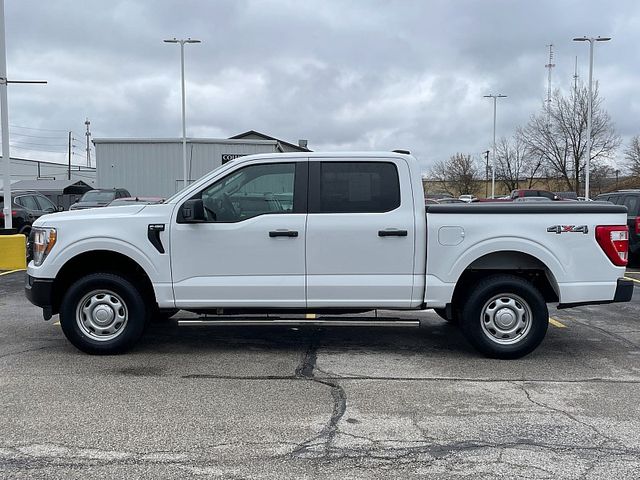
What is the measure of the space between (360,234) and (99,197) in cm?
1567

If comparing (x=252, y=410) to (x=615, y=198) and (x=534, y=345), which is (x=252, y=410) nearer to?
(x=534, y=345)

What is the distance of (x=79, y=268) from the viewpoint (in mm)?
6113

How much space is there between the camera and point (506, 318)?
5.92 metres

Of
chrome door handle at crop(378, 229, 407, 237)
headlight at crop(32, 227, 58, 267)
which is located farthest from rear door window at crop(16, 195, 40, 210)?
chrome door handle at crop(378, 229, 407, 237)

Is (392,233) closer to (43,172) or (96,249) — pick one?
(96,249)

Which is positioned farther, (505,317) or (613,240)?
(505,317)

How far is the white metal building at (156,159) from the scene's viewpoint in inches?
1299

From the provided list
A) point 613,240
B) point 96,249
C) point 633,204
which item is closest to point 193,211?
point 96,249

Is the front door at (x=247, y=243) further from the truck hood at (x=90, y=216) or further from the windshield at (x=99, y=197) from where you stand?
the windshield at (x=99, y=197)

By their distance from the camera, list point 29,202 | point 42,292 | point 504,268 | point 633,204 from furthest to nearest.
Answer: point 29,202
point 633,204
point 504,268
point 42,292

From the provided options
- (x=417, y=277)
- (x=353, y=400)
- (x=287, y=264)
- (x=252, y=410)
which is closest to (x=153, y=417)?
(x=252, y=410)

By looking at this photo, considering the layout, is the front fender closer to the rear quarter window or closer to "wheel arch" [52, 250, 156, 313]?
"wheel arch" [52, 250, 156, 313]

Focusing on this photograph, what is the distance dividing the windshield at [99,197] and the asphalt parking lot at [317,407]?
12.7 m

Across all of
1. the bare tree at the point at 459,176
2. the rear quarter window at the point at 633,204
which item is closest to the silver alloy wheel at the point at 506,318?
the rear quarter window at the point at 633,204
